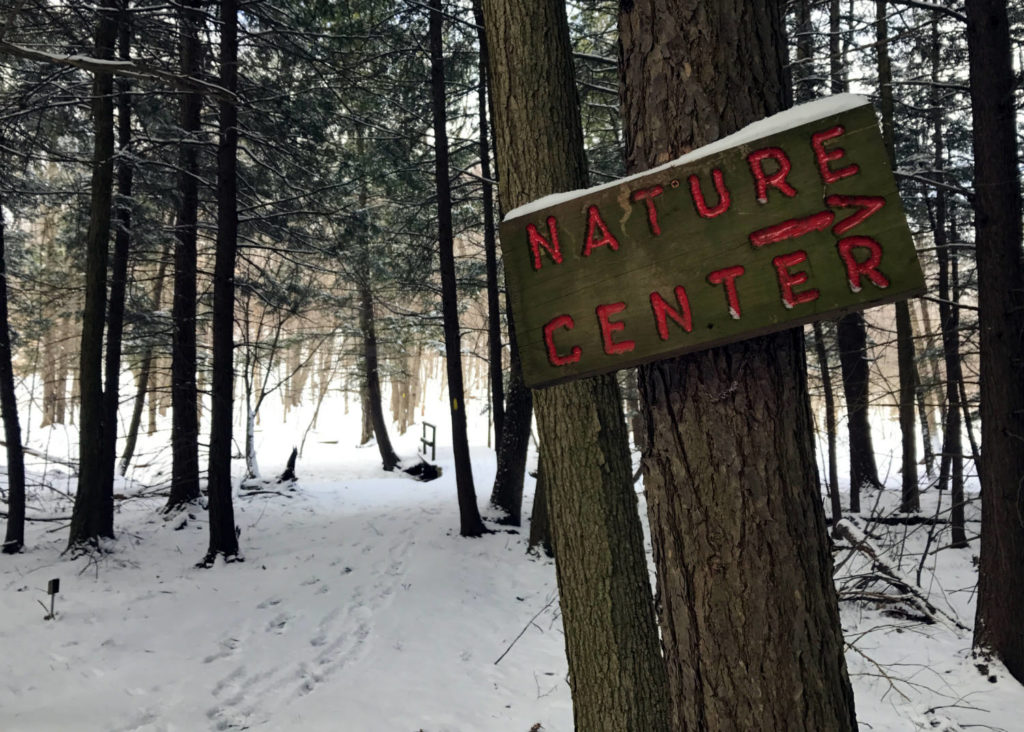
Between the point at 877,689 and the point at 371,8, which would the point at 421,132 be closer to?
the point at 371,8

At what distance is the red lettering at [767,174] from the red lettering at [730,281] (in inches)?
6.0

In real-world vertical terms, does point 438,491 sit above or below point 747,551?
below

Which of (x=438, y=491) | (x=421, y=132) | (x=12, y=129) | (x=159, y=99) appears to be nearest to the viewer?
(x=12, y=129)

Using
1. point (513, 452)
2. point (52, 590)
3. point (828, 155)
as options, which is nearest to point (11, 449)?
point (52, 590)

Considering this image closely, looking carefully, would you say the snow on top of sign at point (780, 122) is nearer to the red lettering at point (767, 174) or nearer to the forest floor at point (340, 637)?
the red lettering at point (767, 174)

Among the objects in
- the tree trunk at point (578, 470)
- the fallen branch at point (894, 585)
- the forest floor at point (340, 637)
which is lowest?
the forest floor at point (340, 637)

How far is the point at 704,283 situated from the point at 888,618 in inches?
223

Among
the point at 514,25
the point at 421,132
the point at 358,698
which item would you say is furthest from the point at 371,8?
the point at 358,698

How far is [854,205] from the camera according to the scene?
4.06ft

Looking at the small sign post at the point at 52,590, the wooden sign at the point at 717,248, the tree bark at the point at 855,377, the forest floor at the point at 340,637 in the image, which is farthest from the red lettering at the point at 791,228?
the tree bark at the point at 855,377

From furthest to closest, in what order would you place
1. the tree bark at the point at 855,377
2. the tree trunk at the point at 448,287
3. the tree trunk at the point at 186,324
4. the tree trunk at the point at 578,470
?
1. the tree bark at the point at 855,377
2. the tree trunk at the point at 186,324
3. the tree trunk at the point at 448,287
4. the tree trunk at the point at 578,470

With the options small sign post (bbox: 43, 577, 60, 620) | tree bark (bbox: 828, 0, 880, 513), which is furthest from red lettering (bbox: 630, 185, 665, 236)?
tree bark (bbox: 828, 0, 880, 513)

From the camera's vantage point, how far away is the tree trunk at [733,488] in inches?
53.5

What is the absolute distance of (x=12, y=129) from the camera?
293 inches
